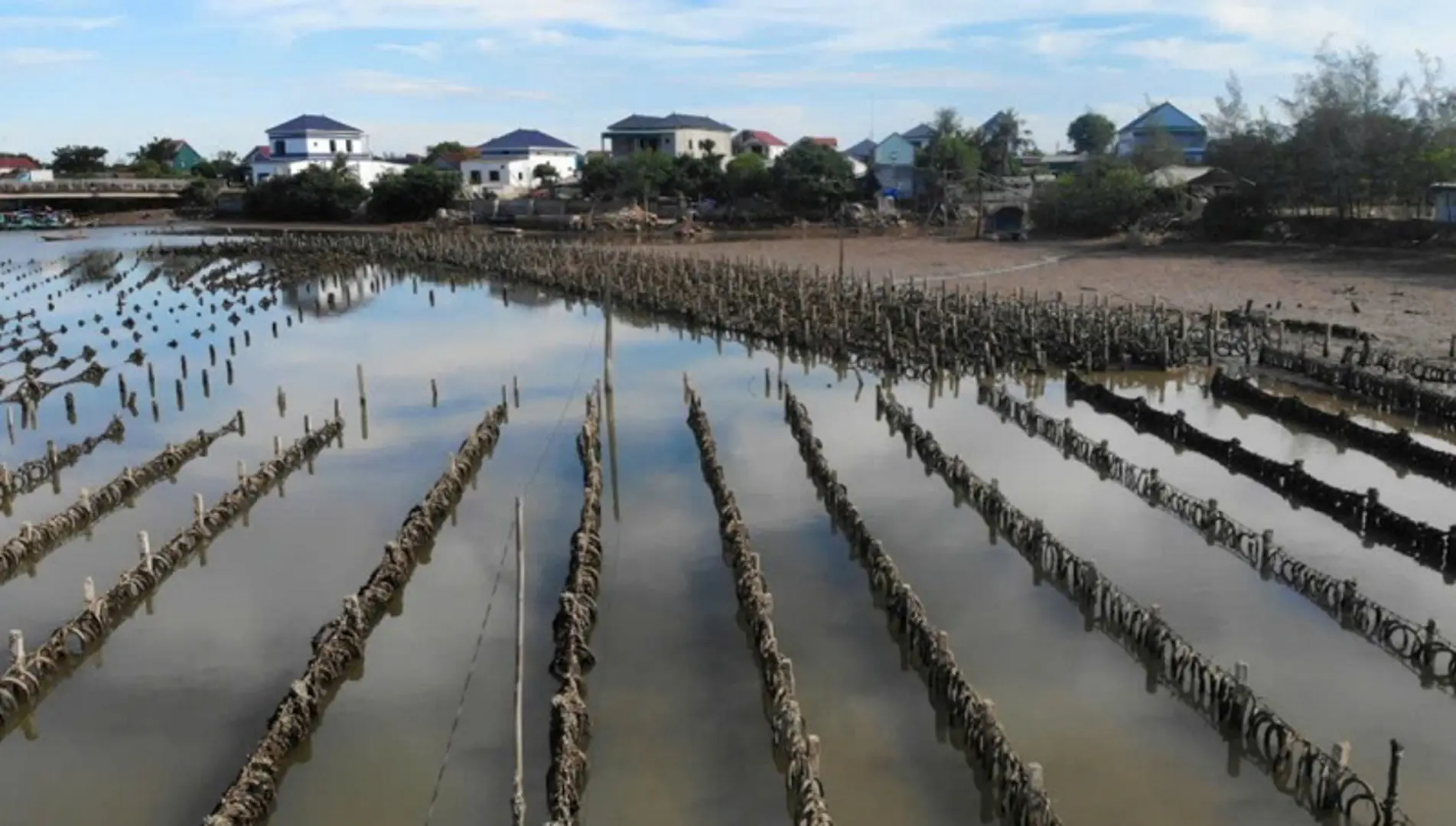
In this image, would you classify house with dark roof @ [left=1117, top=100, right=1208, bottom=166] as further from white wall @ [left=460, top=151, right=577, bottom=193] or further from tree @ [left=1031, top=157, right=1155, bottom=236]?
white wall @ [left=460, top=151, right=577, bottom=193]

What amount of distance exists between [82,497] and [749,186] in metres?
68.7

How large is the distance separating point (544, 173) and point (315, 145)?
22.2 m

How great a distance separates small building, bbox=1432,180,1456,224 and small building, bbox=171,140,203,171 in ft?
412

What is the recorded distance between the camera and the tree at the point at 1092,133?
10710 cm

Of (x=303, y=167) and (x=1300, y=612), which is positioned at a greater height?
(x=303, y=167)

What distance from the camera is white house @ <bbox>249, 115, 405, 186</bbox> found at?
4279 inches

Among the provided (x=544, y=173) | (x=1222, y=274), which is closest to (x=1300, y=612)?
(x=1222, y=274)

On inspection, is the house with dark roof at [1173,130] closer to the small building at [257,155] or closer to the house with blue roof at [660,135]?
the house with blue roof at [660,135]

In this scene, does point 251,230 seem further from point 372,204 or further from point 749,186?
point 749,186

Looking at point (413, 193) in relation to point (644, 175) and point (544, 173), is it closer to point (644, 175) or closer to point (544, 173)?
point (544, 173)

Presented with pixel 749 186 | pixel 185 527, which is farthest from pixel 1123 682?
pixel 749 186

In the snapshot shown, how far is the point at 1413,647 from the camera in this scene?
1571 centimetres

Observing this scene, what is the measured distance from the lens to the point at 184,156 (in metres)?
140

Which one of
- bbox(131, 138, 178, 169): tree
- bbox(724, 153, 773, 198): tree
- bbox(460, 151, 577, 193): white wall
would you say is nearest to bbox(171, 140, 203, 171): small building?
bbox(131, 138, 178, 169): tree
